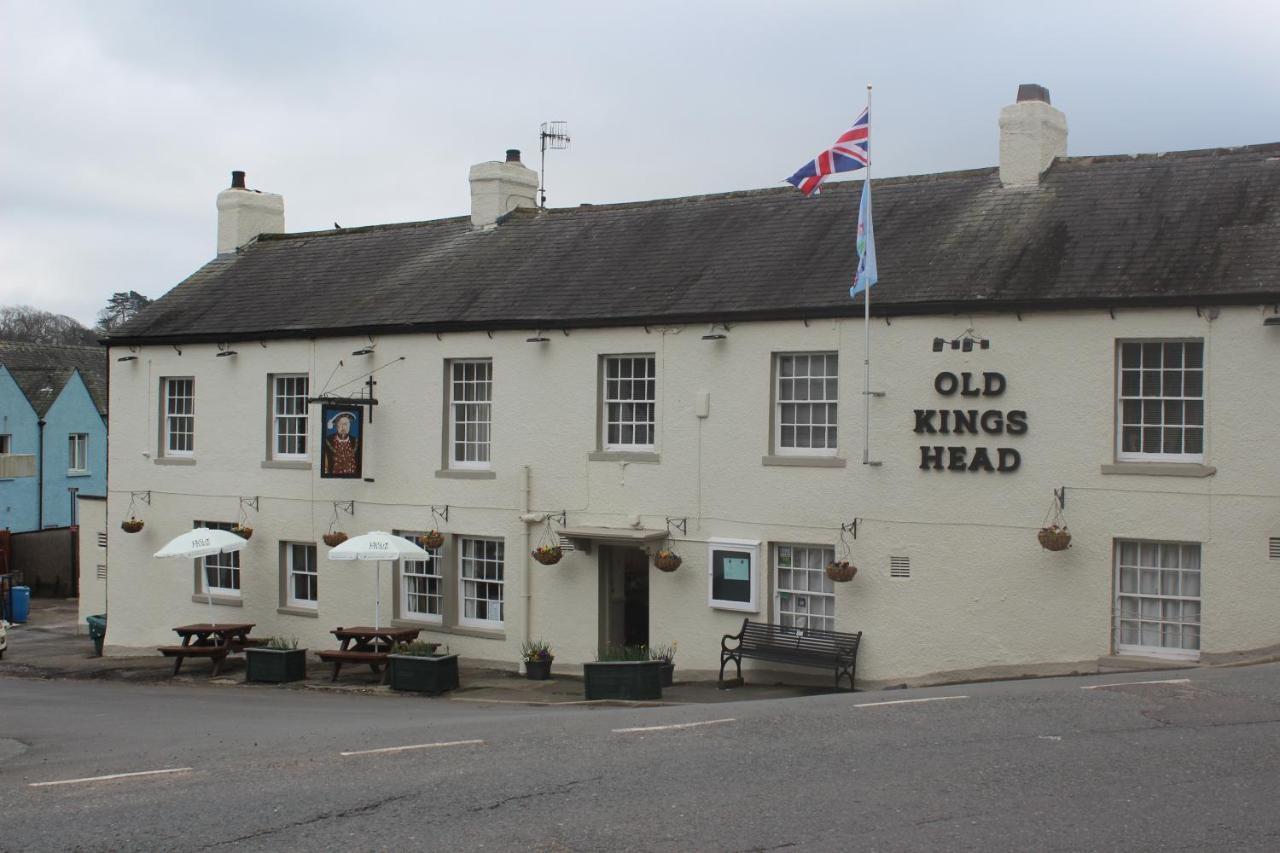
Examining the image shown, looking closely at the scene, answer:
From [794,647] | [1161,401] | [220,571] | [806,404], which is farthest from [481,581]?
[1161,401]

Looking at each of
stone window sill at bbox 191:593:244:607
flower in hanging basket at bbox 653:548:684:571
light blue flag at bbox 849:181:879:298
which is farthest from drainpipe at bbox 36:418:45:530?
light blue flag at bbox 849:181:879:298

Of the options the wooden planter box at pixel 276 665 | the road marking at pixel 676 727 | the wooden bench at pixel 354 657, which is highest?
the road marking at pixel 676 727

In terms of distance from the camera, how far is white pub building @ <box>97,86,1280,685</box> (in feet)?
55.4

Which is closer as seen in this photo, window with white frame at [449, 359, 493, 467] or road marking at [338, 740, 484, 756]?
road marking at [338, 740, 484, 756]

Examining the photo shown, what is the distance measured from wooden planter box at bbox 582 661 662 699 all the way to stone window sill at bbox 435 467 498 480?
17.1ft

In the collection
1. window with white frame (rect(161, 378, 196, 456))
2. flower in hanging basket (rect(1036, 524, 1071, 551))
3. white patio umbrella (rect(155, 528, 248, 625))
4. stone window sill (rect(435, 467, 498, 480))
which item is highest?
window with white frame (rect(161, 378, 196, 456))

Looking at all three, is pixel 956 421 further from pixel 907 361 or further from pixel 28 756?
pixel 28 756

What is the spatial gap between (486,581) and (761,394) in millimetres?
6044

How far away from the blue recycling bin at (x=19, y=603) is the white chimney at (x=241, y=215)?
10.9m

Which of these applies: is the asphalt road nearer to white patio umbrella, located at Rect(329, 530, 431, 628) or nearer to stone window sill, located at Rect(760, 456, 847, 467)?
stone window sill, located at Rect(760, 456, 847, 467)

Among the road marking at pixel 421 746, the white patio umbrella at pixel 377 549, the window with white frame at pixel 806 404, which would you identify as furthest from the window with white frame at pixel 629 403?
the road marking at pixel 421 746

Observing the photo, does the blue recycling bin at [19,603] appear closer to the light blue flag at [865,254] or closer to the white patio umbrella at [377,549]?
the white patio umbrella at [377,549]

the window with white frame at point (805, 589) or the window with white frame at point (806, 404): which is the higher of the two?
the window with white frame at point (806, 404)

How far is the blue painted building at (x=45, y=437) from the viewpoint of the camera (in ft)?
144
